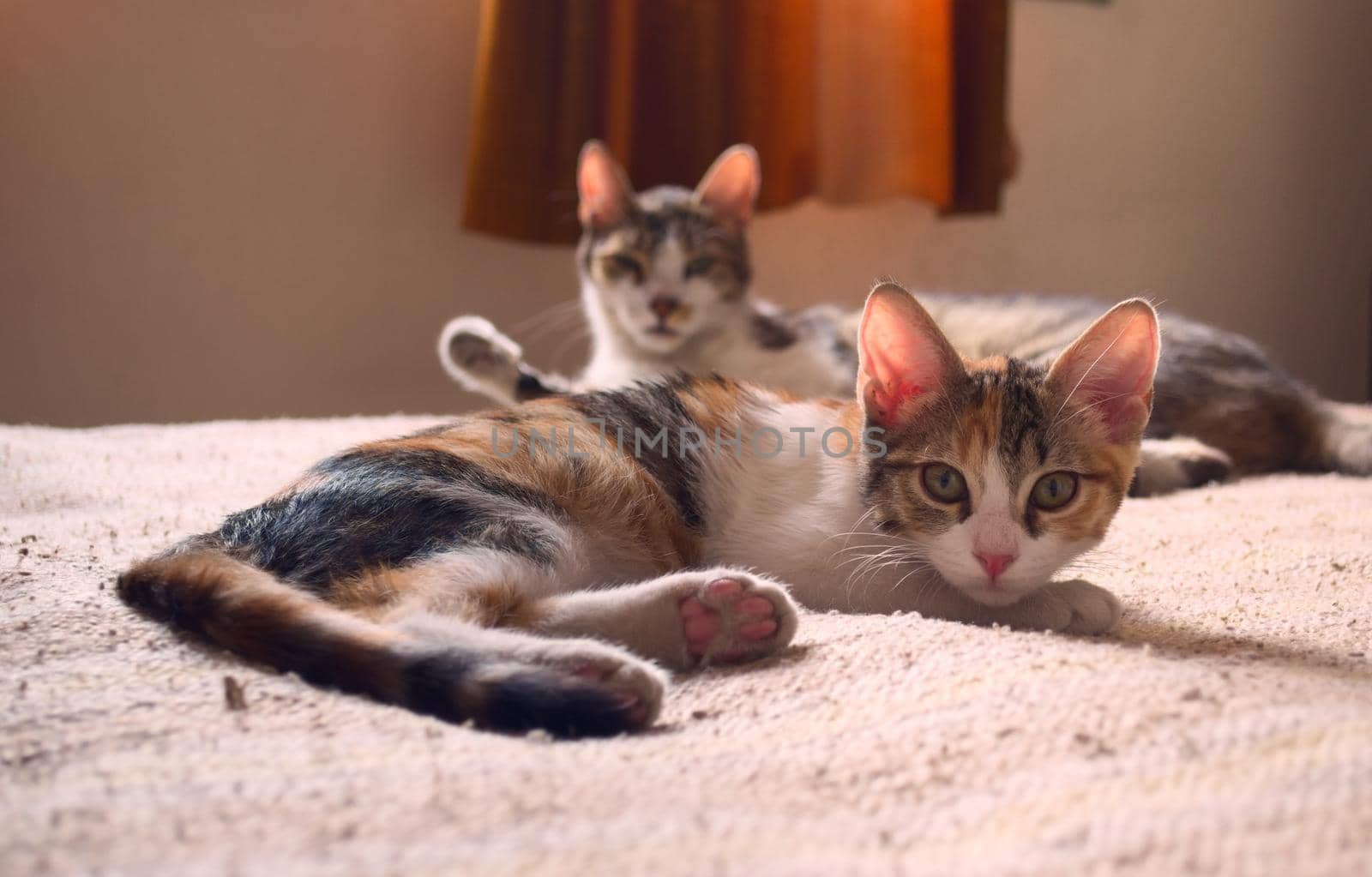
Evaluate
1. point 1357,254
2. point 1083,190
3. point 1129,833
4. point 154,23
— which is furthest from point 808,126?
point 1129,833

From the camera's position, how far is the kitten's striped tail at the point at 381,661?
83 centimetres

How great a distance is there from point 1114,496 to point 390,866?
0.94 meters

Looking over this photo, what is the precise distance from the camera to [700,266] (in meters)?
2.60

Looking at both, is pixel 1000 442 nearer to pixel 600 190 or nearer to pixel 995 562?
pixel 995 562

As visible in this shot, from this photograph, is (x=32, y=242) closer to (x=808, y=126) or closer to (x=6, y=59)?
(x=6, y=59)

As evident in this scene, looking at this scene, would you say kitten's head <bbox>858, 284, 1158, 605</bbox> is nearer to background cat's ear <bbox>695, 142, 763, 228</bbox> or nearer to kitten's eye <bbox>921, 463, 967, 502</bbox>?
kitten's eye <bbox>921, 463, 967, 502</bbox>

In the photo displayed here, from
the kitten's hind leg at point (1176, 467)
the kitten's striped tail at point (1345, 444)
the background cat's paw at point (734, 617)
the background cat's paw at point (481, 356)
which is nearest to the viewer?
the background cat's paw at point (734, 617)

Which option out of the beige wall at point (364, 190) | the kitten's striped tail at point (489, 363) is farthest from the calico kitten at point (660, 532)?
the beige wall at point (364, 190)

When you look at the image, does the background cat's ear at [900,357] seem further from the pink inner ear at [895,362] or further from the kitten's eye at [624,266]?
the kitten's eye at [624,266]

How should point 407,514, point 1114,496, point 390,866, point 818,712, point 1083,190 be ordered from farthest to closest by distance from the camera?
1. point 1083,190
2. point 1114,496
3. point 407,514
4. point 818,712
5. point 390,866

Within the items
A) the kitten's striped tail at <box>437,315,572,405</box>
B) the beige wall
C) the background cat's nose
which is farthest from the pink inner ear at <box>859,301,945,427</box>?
the beige wall

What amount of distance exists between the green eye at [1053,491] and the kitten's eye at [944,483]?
0.08 m

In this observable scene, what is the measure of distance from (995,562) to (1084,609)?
0.37 ft

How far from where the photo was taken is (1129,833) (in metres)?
0.64
